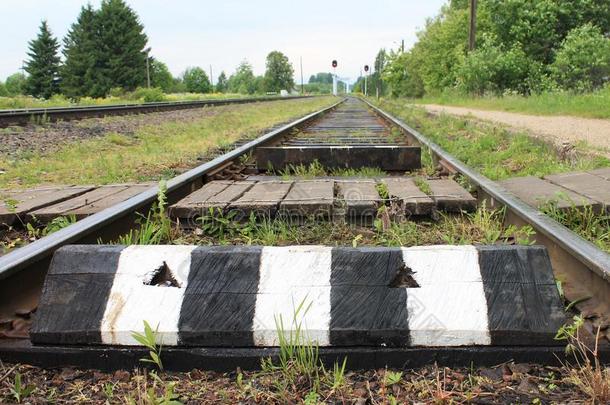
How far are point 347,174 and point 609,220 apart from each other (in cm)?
224

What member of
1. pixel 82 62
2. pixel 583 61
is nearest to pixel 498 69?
pixel 583 61

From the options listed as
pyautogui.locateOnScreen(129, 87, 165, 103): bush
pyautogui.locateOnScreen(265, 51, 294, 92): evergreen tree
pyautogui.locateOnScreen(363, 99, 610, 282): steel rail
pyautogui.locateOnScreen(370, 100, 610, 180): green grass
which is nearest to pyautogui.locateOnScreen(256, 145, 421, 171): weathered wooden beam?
pyautogui.locateOnScreen(370, 100, 610, 180): green grass

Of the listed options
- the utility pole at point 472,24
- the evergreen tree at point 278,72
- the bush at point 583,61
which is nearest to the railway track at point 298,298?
the bush at point 583,61

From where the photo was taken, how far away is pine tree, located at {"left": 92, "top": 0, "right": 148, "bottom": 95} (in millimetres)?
67625

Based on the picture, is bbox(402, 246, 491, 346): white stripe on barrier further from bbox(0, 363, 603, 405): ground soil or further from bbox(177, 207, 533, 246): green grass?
bbox(177, 207, 533, 246): green grass

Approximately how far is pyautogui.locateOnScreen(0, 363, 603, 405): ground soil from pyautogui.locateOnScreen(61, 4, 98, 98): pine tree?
229ft

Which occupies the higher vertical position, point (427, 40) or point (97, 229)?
point (427, 40)

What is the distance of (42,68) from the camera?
70.3 m

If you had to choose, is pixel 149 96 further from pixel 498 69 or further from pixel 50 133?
pixel 50 133

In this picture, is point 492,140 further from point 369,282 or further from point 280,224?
point 369,282

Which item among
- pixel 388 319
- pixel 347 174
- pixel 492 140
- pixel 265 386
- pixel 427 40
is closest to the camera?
pixel 265 386

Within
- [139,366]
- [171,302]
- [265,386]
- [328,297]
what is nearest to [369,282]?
[328,297]

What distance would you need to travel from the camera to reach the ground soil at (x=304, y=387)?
1.36 meters

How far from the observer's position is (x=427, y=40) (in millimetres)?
47719
